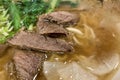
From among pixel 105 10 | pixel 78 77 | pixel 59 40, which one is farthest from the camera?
pixel 105 10

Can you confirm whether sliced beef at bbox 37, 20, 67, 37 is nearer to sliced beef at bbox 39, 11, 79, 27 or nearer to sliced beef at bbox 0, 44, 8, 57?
sliced beef at bbox 39, 11, 79, 27

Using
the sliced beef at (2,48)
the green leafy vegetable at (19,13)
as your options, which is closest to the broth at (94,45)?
the sliced beef at (2,48)

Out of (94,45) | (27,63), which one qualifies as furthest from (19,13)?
(94,45)

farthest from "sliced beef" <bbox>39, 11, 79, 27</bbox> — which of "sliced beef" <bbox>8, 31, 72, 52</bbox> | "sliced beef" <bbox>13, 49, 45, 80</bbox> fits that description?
"sliced beef" <bbox>13, 49, 45, 80</bbox>

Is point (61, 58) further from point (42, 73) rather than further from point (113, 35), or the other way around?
point (113, 35)

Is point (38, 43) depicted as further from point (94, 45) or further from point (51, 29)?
point (94, 45)

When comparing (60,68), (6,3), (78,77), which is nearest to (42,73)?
(60,68)

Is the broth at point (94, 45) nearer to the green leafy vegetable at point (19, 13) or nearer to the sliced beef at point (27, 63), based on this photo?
the sliced beef at point (27, 63)
